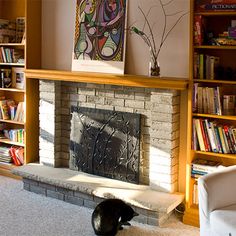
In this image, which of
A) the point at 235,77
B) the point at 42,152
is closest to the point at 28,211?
the point at 42,152

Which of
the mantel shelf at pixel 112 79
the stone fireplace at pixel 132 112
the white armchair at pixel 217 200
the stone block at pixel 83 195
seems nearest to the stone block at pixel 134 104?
the stone fireplace at pixel 132 112

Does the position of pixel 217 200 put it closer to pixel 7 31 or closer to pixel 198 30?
pixel 198 30

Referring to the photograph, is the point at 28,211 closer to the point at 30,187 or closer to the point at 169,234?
the point at 30,187

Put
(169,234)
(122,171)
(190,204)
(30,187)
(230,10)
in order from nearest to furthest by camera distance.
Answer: (230,10) < (169,234) < (190,204) < (122,171) < (30,187)

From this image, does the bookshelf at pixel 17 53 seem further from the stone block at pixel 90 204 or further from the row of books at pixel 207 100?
the row of books at pixel 207 100

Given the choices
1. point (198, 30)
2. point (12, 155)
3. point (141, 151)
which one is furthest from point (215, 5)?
point (12, 155)

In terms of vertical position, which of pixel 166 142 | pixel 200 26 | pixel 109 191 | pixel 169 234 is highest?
pixel 200 26

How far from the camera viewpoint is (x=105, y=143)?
427 centimetres

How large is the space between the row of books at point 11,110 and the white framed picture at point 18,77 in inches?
8.2

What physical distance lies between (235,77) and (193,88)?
1.15 feet

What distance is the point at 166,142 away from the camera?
3844 mm

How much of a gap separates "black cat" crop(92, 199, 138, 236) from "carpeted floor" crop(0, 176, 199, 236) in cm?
10

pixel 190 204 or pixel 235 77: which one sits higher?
pixel 235 77

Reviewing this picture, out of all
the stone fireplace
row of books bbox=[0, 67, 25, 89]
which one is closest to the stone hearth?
the stone fireplace
